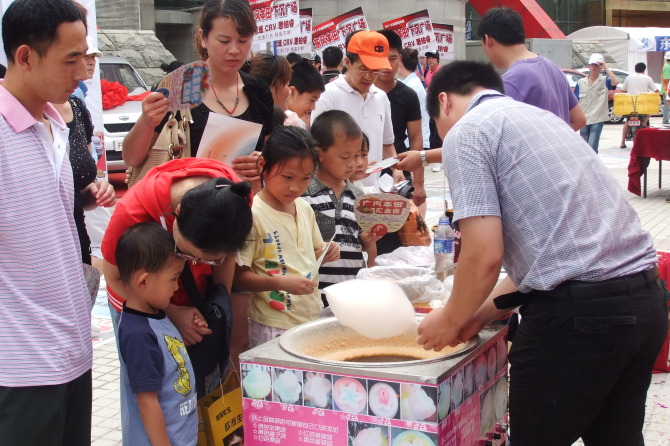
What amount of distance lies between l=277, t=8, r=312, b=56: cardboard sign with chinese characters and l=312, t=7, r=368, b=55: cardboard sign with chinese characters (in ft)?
1.56

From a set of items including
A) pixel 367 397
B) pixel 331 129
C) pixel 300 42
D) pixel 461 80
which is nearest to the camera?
pixel 367 397

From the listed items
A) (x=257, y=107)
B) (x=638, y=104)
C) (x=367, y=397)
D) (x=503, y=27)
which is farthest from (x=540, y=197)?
(x=638, y=104)

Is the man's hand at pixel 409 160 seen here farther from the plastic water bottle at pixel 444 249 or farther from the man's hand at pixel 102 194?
the man's hand at pixel 102 194

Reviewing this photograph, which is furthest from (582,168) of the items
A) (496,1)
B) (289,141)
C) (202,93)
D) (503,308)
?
(496,1)

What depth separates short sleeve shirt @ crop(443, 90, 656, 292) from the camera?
1949 millimetres

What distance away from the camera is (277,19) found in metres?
9.42

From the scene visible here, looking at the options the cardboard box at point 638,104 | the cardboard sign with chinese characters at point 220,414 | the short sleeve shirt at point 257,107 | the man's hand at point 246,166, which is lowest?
the cardboard sign with chinese characters at point 220,414

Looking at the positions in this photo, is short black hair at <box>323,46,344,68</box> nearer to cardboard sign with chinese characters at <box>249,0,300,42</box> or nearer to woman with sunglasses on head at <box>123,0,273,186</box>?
cardboard sign with chinese characters at <box>249,0,300,42</box>

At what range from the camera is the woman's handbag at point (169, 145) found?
8.80 feet

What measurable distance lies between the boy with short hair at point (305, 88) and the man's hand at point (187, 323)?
2911 millimetres

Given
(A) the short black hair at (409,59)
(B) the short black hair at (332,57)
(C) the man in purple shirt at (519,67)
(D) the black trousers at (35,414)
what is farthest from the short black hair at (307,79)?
(A) the short black hair at (409,59)

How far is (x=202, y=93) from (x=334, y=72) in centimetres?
600

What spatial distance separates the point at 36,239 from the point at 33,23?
52cm

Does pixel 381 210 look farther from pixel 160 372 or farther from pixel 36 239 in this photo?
pixel 36 239
